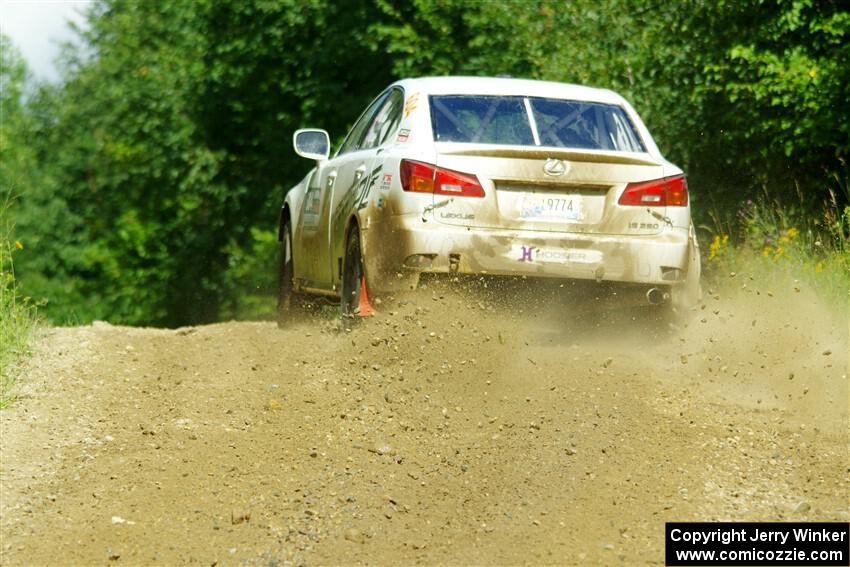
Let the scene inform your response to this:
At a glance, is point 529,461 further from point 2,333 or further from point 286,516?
point 2,333

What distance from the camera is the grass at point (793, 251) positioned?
1086 cm

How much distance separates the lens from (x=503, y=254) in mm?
8516

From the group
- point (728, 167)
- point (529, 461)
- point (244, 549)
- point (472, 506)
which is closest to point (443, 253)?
point (529, 461)

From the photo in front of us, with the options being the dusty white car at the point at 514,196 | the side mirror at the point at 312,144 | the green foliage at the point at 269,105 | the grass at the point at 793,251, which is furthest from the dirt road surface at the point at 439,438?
the green foliage at the point at 269,105

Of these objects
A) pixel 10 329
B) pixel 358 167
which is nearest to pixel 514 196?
pixel 358 167

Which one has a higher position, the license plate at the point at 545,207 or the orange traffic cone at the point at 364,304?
the license plate at the point at 545,207

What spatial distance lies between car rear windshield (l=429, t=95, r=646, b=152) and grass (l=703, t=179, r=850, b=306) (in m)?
2.11

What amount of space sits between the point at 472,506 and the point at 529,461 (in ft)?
2.20

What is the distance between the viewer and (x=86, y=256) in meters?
43.9

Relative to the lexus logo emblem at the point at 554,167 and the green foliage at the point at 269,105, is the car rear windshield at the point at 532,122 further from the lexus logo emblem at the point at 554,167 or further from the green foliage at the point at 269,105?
the green foliage at the point at 269,105

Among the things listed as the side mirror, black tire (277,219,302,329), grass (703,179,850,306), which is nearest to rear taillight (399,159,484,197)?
the side mirror

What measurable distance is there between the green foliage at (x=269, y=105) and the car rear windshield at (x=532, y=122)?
3.86 m

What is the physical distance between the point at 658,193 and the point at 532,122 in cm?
94

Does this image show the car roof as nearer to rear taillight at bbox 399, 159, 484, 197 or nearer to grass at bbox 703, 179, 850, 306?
rear taillight at bbox 399, 159, 484, 197
